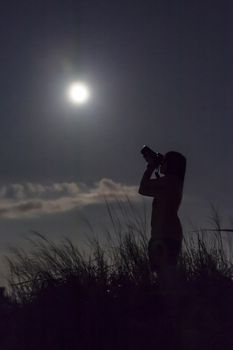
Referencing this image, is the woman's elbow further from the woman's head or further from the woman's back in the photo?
the woman's head

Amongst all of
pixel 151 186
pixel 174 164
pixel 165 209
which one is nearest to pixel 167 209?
pixel 165 209

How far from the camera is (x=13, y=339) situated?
5.55 meters

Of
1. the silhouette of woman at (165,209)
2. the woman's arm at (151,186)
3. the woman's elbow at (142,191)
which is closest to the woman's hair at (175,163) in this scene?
the silhouette of woman at (165,209)

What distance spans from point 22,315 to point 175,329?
1.58 metres

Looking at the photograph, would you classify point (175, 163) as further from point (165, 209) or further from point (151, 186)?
point (165, 209)

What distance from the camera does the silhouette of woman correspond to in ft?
19.1

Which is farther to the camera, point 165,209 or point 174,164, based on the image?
point 174,164

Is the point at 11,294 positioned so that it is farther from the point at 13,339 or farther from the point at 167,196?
the point at 167,196

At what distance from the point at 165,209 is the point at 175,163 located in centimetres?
50

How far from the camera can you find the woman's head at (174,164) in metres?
6.31

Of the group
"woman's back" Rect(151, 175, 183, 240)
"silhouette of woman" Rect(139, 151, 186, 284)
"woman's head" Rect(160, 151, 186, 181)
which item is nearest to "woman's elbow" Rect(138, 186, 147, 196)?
"silhouette of woman" Rect(139, 151, 186, 284)

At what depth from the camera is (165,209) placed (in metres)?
6.13

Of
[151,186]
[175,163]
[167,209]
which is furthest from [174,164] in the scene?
[167,209]

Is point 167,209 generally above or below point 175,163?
below
